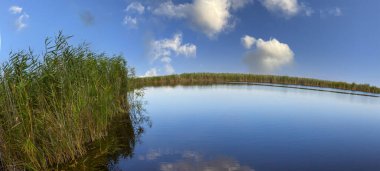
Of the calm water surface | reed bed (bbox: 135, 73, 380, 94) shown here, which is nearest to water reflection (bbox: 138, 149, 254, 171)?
the calm water surface

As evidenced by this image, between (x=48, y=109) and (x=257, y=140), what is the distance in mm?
8702

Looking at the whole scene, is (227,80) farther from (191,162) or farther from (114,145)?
(191,162)

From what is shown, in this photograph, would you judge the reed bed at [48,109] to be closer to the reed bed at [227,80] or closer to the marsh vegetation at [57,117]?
the marsh vegetation at [57,117]

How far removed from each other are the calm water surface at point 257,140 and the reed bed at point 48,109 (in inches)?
71.6

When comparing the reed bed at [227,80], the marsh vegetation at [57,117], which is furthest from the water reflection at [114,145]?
the reed bed at [227,80]

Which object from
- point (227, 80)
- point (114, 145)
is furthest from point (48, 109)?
point (227, 80)

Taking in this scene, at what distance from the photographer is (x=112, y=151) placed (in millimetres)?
12773

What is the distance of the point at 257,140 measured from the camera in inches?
593

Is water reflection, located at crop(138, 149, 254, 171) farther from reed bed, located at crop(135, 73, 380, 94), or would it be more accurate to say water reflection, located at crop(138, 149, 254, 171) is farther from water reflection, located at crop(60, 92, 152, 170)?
reed bed, located at crop(135, 73, 380, 94)

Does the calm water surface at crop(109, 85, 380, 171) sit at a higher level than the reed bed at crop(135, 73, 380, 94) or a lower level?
lower

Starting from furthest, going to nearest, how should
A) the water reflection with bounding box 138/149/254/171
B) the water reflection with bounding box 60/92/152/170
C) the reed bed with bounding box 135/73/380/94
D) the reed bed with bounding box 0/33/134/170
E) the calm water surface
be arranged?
the reed bed with bounding box 135/73/380/94 → the calm water surface → the water reflection with bounding box 60/92/152/170 → the water reflection with bounding box 138/149/254/171 → the reed bed with bounding box 0/33/134/170

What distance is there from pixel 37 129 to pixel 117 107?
9.71 metres

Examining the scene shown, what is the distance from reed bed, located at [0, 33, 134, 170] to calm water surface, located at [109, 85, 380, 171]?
182 centimetres

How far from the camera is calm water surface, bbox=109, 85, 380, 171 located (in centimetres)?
1159
